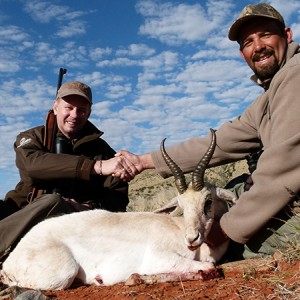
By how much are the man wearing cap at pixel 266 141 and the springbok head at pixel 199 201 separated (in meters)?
0.26

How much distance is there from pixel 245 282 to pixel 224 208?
7.11 ft

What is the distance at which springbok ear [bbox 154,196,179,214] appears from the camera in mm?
6266

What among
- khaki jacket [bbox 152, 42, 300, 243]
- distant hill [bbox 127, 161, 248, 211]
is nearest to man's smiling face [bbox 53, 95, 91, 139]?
distant hill [bbox 127, 161, 248, 211]

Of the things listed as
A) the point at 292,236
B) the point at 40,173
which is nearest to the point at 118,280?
the point at 292,236

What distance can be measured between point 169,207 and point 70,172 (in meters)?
1.82

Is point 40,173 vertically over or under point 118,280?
over

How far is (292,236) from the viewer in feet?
15.5

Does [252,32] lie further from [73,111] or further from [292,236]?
[73,111]

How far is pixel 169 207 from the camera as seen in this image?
6379mm

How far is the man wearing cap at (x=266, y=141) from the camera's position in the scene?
454 cm

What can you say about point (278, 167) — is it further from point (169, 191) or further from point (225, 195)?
point (169, 191)

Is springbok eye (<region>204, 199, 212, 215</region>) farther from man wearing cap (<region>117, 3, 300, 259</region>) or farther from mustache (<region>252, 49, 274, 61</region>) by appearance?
mustache (<region>252, 49, 274, 61</region>)

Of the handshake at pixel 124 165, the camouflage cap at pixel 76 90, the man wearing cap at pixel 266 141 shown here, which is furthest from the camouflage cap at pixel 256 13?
the camouflage cap at pixel 76 90

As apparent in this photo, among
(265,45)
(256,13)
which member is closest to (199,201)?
(265,45)
